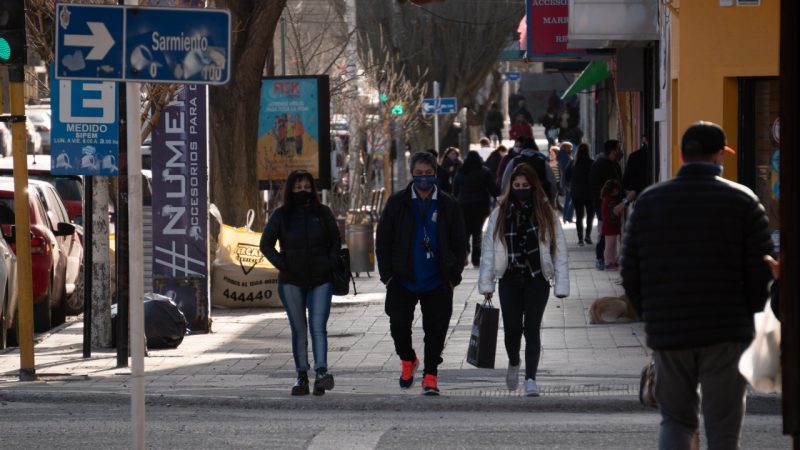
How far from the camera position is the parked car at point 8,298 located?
1422 cm


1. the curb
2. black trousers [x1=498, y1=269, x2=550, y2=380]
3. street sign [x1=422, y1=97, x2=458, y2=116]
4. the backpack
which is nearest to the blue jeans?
the curb

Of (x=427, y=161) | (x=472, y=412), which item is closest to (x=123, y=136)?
(x=427, y=161)

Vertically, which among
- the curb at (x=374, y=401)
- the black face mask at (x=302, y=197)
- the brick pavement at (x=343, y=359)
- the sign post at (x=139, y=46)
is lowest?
the brick pavement at (x=343, y=359)

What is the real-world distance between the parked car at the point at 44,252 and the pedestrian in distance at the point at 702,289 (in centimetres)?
1032

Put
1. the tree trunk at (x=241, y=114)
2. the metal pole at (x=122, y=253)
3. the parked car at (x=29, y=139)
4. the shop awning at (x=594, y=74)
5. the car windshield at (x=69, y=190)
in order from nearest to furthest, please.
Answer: the metal pole at (x=122, y=253) < the tree trunk at (x=241, y=114) < the car windshield at (x=69, y=190) < the shop awning at (x=594, y=74) < the parked car at (x=29, y=139)

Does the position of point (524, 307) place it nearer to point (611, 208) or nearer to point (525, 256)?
point (525, 256)

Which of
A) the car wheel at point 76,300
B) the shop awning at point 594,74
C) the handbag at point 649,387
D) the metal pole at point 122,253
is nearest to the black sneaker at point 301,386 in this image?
the metal pole at point 122,253

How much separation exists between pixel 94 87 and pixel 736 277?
7.84m

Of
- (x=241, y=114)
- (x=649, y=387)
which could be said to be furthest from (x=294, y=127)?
(x=649, y=387)

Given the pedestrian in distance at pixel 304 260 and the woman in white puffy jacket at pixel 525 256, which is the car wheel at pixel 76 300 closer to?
the pedestrian in distance at pixel 304 260

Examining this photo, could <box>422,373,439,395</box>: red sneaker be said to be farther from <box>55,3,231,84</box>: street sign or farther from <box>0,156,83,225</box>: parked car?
<box>0,156,83,225</box>: parked car

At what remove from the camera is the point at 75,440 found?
9203mm

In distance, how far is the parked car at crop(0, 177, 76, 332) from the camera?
52.2 ft

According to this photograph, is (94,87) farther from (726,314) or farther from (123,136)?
(726,314)
